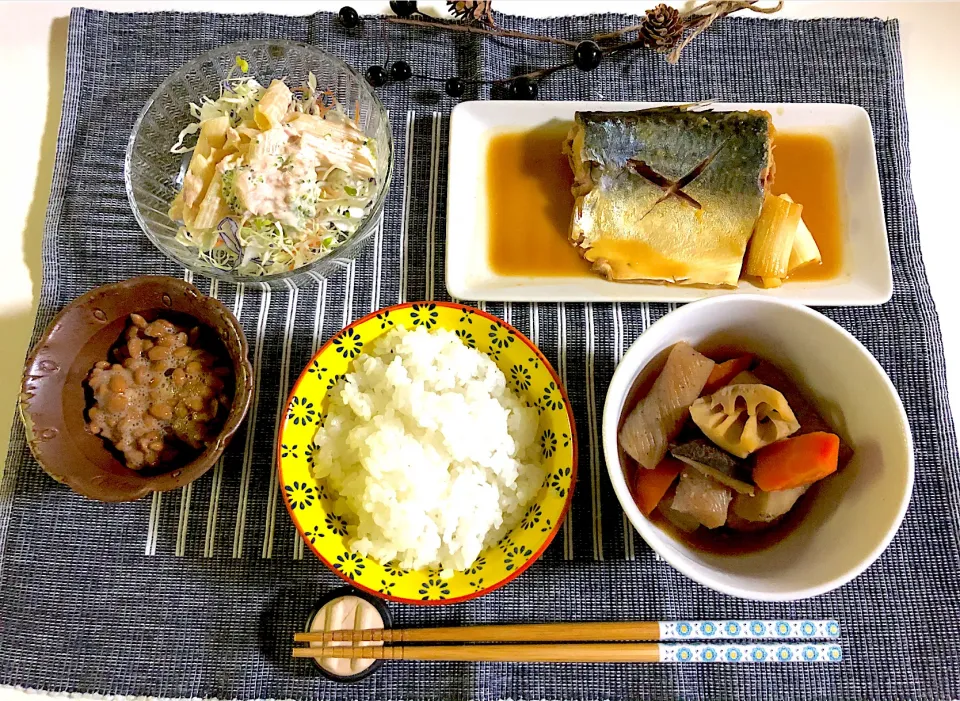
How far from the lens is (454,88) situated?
1985 mm

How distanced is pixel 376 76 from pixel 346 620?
5.09 ft

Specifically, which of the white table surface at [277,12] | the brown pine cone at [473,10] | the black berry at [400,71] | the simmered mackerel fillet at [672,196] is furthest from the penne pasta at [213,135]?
the simmered mackerel fillet at [672,196]

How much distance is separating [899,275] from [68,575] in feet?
7.82

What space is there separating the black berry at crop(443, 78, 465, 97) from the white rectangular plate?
0.29 feet

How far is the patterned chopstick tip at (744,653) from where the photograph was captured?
155 centimetres

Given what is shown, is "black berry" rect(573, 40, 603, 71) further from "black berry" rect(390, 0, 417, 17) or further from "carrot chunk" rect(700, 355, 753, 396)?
"carrot chunk" rect(700, 355, 753, 396)

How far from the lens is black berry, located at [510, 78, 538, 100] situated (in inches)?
78.2

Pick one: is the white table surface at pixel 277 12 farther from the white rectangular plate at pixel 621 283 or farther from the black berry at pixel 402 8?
the white rectangular plate at pixel 621 283

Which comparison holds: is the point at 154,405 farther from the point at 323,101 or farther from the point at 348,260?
the point at 323,101

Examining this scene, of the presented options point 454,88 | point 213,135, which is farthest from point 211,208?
point 454,88

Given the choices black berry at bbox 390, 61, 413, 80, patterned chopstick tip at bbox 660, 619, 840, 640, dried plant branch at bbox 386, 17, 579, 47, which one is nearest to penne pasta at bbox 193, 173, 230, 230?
black berry at bbox 390, 61, 413, 80

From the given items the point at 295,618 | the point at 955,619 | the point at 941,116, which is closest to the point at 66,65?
the point at 295,618

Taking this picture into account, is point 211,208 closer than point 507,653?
No

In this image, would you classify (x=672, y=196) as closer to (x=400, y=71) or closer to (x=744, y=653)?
(x=400, y=71)
